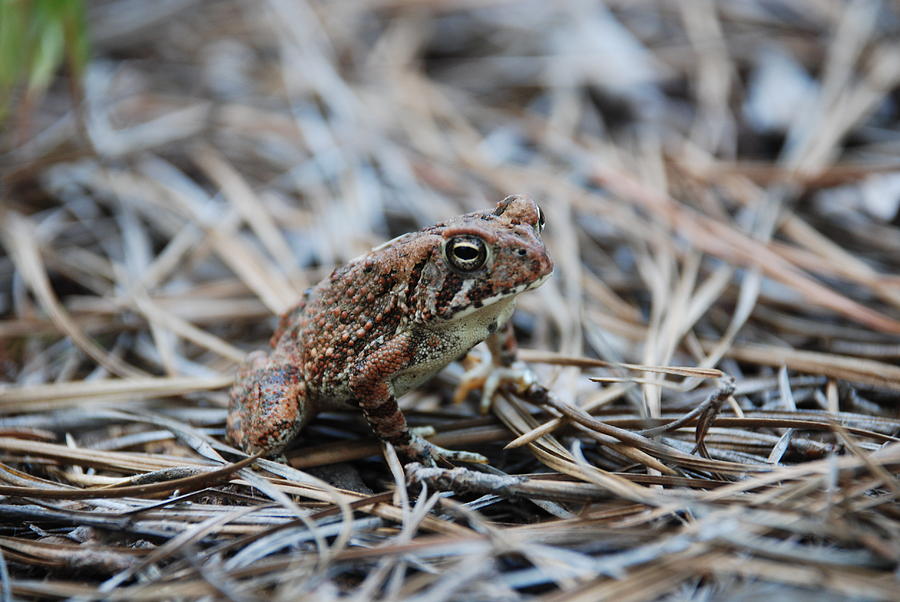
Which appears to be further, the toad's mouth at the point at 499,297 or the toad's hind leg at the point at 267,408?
the toad's hind leg at the point at 267,408

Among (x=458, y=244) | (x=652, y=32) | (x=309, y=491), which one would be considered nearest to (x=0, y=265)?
(x=309, y=491)

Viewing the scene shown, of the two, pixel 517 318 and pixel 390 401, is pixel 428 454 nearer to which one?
pixel 390 401

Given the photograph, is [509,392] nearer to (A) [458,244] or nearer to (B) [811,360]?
(A) [458,244]

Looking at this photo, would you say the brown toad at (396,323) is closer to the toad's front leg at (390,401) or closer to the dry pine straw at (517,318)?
the toad's front leg at (390,401)

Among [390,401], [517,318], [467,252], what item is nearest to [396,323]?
[390,401]

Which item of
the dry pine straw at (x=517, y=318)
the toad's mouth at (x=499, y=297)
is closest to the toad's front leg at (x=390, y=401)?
the dry pine straw at (x=517, y=318)

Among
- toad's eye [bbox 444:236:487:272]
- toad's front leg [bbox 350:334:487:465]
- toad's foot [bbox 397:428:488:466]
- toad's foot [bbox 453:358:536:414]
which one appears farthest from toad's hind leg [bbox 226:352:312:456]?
toad's eye [bbox 444:236:487:272]
